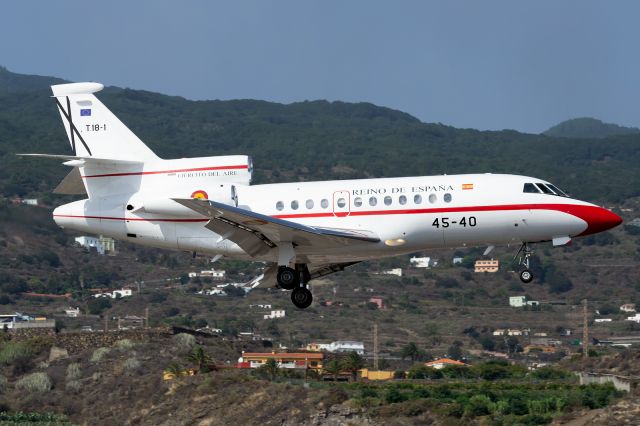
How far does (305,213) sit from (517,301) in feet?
308

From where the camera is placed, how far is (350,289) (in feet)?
449

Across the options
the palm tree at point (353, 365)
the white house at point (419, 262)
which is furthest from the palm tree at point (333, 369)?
the white house at point (419, 262)

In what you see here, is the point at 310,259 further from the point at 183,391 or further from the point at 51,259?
the point at 51,259

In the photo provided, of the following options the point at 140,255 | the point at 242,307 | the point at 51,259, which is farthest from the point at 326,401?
the point at 140,255

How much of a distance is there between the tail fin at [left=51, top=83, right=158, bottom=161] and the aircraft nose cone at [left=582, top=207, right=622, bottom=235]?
14.0 m


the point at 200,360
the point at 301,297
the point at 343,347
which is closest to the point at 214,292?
the point at 343,347

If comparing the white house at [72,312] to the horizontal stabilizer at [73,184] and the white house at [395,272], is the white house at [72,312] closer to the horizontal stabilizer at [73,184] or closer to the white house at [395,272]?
the white house at [395,272]

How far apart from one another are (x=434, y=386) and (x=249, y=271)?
9006 centimetres

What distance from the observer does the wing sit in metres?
36.2

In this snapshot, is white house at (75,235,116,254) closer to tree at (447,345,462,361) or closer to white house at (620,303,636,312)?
tree at (447,345,462,361)

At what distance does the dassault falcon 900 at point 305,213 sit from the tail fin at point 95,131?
0.50m

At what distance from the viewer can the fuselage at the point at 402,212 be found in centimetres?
3781

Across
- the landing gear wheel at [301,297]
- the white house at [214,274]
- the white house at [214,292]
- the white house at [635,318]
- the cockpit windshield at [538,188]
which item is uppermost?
the white house at [214,274]

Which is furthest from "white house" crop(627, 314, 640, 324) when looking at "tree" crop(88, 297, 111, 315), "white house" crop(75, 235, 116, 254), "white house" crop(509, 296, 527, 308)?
"white house" crop(75, 235, 116, 254)
